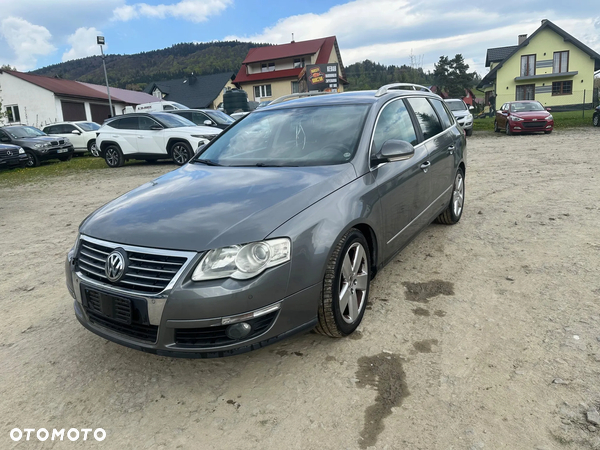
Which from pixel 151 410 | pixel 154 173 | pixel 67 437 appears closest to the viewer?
pixel 67 437

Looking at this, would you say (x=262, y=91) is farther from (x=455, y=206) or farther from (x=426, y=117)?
(x=426, y=117)

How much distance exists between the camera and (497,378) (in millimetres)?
2662

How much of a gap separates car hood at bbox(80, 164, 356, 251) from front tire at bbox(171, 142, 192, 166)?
9.85m

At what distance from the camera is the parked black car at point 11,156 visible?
15688 mm

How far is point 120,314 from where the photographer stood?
8.50 feet

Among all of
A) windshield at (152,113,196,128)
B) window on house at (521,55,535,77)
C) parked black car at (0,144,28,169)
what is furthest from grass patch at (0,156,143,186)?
window on house at (521,55,535,77)

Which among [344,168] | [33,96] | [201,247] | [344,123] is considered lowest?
[201,247]

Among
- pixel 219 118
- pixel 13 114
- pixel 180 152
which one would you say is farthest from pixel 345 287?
pixel 13 114

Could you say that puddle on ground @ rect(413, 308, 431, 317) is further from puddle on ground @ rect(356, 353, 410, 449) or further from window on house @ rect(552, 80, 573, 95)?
window on house @ rect(552, 80, 573, 95)

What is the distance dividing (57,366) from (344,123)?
276cm

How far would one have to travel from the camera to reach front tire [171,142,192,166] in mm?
13109

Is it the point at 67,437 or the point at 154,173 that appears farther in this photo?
the point at 154,173

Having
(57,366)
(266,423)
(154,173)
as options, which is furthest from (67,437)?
(154,173)

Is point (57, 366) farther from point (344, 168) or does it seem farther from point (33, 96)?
point (33, 96)
